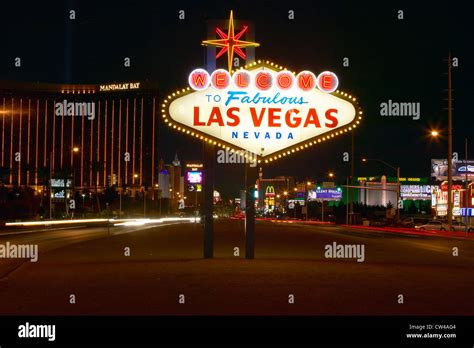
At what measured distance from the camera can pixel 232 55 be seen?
22.9 metres

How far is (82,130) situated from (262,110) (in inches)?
6291

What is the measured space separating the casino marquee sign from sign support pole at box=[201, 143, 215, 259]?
0.51m

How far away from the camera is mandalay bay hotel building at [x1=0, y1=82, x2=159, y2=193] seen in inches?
6634

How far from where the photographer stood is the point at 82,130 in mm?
177375

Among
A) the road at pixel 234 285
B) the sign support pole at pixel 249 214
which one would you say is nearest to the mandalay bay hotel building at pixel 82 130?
the sign support pole at pixel 249 214

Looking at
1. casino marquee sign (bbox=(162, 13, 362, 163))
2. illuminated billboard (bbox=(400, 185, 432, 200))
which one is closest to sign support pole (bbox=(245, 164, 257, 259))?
casino marquee sign (bbox=(162, 13, 362, 163))

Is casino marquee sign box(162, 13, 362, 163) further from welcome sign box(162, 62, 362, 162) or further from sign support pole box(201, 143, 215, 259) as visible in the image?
sign support pole box(201, 143, 215, 259)

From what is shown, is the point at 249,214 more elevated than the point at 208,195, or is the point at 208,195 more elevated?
the point at 208,195

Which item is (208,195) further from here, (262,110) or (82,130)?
(82,130)

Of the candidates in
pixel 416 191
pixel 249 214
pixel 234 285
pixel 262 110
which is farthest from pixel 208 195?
pixel 416 191

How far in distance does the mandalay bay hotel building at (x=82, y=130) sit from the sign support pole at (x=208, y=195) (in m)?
147

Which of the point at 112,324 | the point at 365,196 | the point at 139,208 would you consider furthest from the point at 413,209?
the point at 112,324

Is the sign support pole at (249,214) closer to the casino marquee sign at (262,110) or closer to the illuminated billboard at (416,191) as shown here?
the casino marquee sign at (262,110)

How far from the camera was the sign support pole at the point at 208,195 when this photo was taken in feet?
74.3
